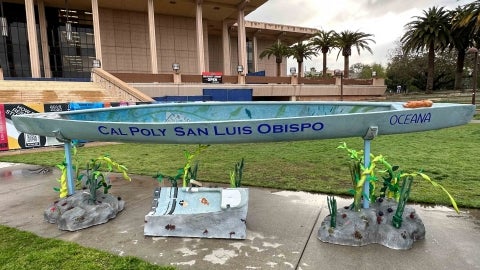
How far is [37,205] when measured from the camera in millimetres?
5855

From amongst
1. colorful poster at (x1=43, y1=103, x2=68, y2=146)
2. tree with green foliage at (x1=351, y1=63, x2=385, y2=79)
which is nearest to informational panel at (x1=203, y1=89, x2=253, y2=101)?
colorful poster at (x1=43, y1=103, x2=68, y2=146)

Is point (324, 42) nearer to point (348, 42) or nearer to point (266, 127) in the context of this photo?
point (348, 42)

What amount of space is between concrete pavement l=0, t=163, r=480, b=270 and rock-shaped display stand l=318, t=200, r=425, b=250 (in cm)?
9

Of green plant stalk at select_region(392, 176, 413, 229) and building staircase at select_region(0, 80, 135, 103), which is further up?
building staircase at select_region(0, 80, 135, 103)

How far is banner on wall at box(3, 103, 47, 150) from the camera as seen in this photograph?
11.7 meters

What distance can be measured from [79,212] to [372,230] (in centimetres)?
423

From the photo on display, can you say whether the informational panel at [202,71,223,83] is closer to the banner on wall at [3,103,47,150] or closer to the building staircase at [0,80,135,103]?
the building staircase at [0,80,135,103]

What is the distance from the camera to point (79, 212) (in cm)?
476

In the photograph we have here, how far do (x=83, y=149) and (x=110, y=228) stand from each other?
29.4 ft

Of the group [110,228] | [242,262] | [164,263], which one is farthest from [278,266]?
[110,228]

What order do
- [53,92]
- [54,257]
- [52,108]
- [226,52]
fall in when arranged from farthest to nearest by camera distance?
[226,52] < [53,92] < [52,108] < [54,257]

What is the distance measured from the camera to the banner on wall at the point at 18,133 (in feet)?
38.3

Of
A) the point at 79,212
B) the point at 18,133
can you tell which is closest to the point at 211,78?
the point at 18,133

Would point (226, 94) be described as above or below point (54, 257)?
above
